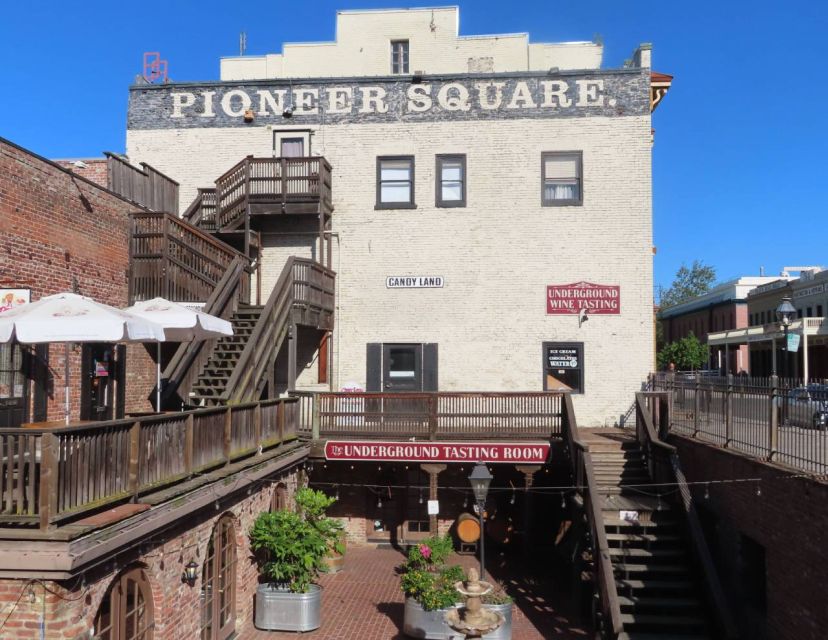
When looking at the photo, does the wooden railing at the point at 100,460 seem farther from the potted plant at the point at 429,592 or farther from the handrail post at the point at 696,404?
the handrail post at the point at 696,404

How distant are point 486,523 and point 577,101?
37.1 feet

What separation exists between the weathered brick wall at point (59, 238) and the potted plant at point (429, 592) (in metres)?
6.59


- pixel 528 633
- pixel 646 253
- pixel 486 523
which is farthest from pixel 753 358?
pixel 528 633

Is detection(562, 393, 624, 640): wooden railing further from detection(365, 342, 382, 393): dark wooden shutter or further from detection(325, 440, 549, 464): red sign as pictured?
detection(365, 342, 382, 393): dark wooden shutter

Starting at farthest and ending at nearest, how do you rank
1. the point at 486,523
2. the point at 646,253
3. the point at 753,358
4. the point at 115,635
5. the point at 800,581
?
the point at 753,358 < the point at 646,253 < the point at 486,523 < the point at 800,581 < the point at 115,635

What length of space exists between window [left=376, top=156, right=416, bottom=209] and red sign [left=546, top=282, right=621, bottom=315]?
474 cm

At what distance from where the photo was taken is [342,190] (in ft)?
62.7

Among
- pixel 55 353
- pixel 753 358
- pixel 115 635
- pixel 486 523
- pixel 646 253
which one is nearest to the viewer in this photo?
pixel 115 635

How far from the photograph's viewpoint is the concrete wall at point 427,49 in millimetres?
21469

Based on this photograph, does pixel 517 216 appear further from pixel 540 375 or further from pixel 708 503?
pixel 708 503

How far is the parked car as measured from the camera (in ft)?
31.5

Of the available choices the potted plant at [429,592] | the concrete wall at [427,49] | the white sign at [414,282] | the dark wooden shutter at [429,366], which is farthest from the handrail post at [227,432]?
the concrete wall at [427,49]

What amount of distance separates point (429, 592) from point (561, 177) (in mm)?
11724

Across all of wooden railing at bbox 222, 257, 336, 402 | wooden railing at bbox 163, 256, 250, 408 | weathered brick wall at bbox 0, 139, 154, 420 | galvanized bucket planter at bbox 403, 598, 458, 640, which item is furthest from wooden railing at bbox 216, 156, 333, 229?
galvanized bucket planter at bbox 403, 598, 458, 640
